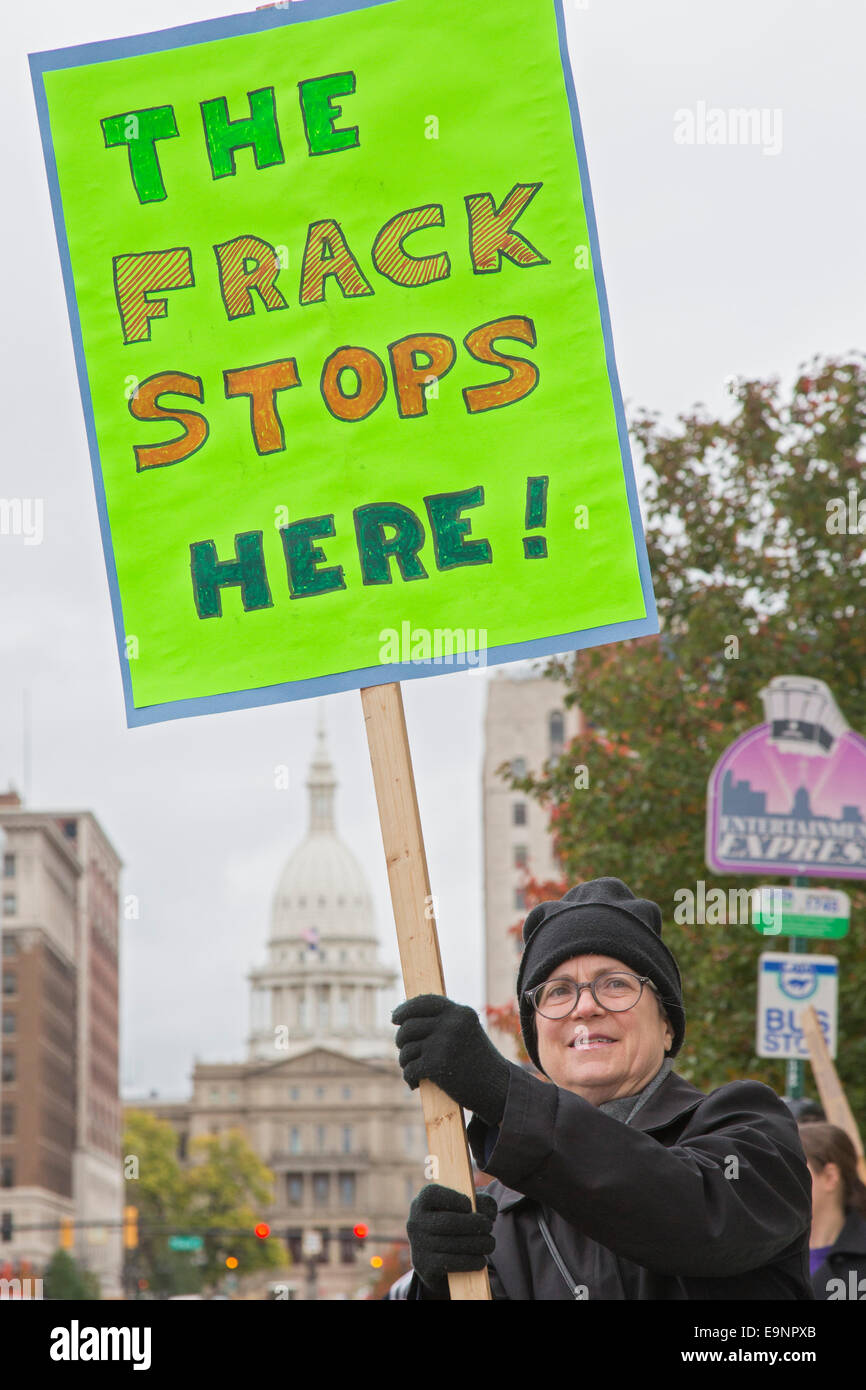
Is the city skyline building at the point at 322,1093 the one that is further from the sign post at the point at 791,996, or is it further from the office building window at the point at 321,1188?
the sign post at the point at 791,996

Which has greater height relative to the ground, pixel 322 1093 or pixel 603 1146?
pixel 322 1093

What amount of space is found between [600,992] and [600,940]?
0.09 meters

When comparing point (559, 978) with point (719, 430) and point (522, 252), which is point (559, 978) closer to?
point (522, 252)

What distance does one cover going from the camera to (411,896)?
3.14m

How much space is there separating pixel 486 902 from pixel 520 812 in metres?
5.18

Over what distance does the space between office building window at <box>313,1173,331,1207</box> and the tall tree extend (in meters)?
141

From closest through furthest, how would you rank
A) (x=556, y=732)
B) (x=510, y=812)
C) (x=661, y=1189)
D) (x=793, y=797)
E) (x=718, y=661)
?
(x=661, y=1189) → (x=793, y=797) → (x=718, y=661) → (x=556, y=732) → (x=510, y=812)

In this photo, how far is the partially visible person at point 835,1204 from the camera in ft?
20.5

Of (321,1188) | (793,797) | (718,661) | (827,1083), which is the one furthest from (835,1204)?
(321,1188)

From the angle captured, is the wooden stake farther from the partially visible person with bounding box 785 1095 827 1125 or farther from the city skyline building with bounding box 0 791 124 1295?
the city skyline building with bounding box 0 791 124 1295

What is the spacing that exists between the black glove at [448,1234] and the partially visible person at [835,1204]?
352 cm

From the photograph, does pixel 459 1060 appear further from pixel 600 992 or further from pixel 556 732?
pixel 556 732

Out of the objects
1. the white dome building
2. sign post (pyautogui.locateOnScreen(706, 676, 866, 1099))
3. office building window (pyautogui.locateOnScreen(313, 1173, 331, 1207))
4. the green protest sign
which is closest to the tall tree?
sign post (pyautogui.locateOnScreen(706, 676, 866, 1099))
